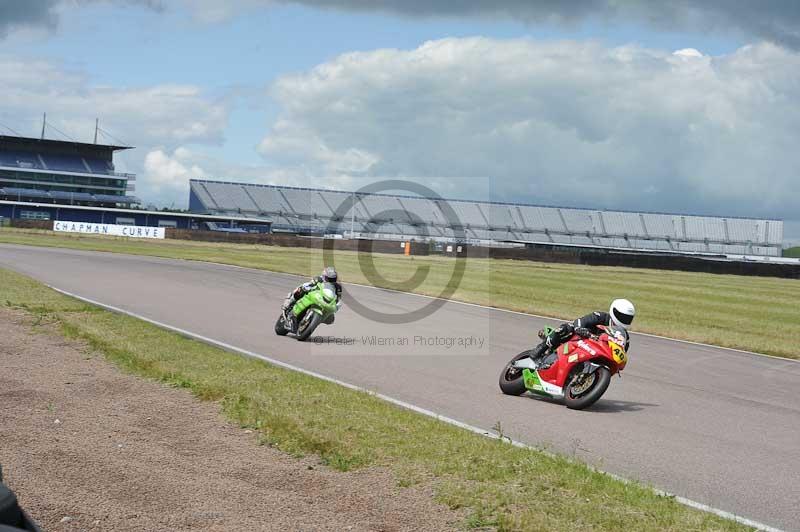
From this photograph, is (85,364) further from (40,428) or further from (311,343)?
(311,343)

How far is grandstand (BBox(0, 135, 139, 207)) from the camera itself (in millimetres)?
110812

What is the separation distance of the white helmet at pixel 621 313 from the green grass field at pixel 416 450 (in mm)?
2737

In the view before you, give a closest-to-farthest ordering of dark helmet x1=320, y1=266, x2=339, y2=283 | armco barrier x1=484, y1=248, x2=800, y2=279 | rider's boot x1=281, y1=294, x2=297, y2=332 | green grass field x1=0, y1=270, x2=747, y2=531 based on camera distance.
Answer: green grass field x1=0, y1=270, x2=747, y2=531
dark helmet x1=320, y1=266, x2=339, y2=283
rider's boot x1=281, y1=294, x2=297, y2=332
armco barrier x1=484, y1=248, x2=800, y2=279

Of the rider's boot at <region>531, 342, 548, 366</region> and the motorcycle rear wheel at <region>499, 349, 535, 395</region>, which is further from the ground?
the rider's boot at <region>531, 342, 548, 366</region>

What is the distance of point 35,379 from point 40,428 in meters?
2.43

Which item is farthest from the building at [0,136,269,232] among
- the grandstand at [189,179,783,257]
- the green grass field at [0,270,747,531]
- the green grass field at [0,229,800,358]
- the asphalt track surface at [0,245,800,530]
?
the green grass field at [0,270,747,531]

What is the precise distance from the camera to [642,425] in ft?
30.2

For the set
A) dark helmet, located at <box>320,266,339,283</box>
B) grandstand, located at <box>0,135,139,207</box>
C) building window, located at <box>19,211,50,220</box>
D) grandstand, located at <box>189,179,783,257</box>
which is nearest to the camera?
dark helmet, located at <box>320,266,339,283</box>

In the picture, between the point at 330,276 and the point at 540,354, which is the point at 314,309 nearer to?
the point at 330,276

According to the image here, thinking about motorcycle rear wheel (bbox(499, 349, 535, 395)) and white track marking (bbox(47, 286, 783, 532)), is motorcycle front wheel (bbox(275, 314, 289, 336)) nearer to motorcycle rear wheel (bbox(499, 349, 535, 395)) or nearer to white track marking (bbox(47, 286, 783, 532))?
white track marking (bbox(47, 286, 783, 532))

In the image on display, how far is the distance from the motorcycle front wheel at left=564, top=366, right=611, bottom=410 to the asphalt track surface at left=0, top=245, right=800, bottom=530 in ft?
0.60

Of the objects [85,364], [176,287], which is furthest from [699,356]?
[176,287]

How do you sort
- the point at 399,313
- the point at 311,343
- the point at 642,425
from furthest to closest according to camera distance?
the point at 399,313 < the point at 311,343 < the point at 642,425

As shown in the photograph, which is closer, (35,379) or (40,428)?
(40,428)
